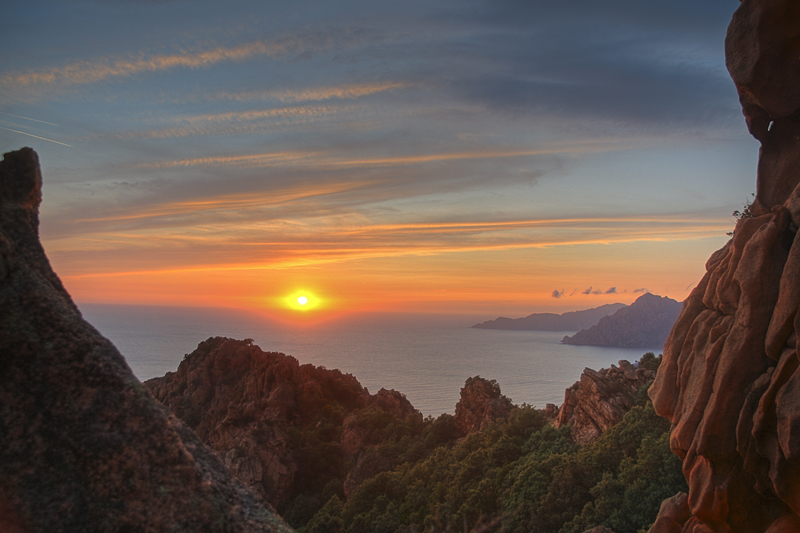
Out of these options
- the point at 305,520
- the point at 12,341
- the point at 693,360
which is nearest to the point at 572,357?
the point at 305,520

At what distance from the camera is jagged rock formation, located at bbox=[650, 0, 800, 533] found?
8977 mm

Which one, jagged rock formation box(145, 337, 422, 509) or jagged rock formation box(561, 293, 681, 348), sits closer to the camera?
jagged rock formation box(145, 337, 422, 509)

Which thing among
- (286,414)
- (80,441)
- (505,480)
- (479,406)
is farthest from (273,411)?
(80,441)

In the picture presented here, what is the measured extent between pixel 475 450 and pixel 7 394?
30.9 metres

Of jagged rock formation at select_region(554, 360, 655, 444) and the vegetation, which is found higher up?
jagged rock formation at select_region(554, 360, 655, 444)

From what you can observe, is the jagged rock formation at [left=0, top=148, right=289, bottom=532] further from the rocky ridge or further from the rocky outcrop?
the rocky outcrop

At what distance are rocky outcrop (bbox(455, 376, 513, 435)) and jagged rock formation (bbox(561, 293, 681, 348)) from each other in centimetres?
9626

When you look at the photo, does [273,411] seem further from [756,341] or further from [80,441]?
[756,341]

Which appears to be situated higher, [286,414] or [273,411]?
[273,411]

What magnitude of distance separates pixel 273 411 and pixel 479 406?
738 inches

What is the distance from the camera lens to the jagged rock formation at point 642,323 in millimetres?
130875

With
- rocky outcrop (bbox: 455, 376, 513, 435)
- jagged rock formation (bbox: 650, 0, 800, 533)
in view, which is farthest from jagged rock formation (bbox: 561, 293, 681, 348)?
jagged rock formation (bbox: 650, 0, 800, 533)

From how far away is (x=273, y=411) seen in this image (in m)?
45.9

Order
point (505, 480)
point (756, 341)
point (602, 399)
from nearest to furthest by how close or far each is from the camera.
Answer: point (756, 341), point (505, 480), point (602, 399)
